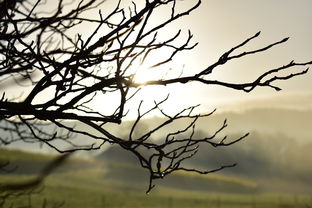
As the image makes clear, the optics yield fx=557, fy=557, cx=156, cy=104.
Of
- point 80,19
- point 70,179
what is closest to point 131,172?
point 70,179

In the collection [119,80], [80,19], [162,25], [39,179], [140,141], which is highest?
[80,19]

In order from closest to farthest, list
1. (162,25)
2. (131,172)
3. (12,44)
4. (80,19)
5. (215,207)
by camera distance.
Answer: (162,25)
(12,44)
(80,19)
(215,207)
(131,172)

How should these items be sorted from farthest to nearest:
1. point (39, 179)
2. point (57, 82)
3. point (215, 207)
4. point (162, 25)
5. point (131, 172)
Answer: point (131, 172), point (215, 207), point (57, 82), point (162, 25), point (39, 179)

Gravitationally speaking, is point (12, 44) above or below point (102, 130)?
above

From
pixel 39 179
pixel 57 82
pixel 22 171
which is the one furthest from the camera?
pixel 22 171

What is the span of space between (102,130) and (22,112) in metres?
0.56

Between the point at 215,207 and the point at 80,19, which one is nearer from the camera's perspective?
the point at 80,19

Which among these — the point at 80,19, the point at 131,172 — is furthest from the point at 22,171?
the point at 80,19

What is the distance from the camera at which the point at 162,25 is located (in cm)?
362

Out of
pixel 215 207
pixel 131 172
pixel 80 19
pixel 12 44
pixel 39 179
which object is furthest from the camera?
pixel 131 172

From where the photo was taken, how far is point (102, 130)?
12.7 feet

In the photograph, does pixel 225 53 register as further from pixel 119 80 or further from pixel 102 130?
pixel 102 130

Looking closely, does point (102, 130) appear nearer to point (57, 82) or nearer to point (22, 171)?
point (57, 82)

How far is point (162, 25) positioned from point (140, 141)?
0.91 m
